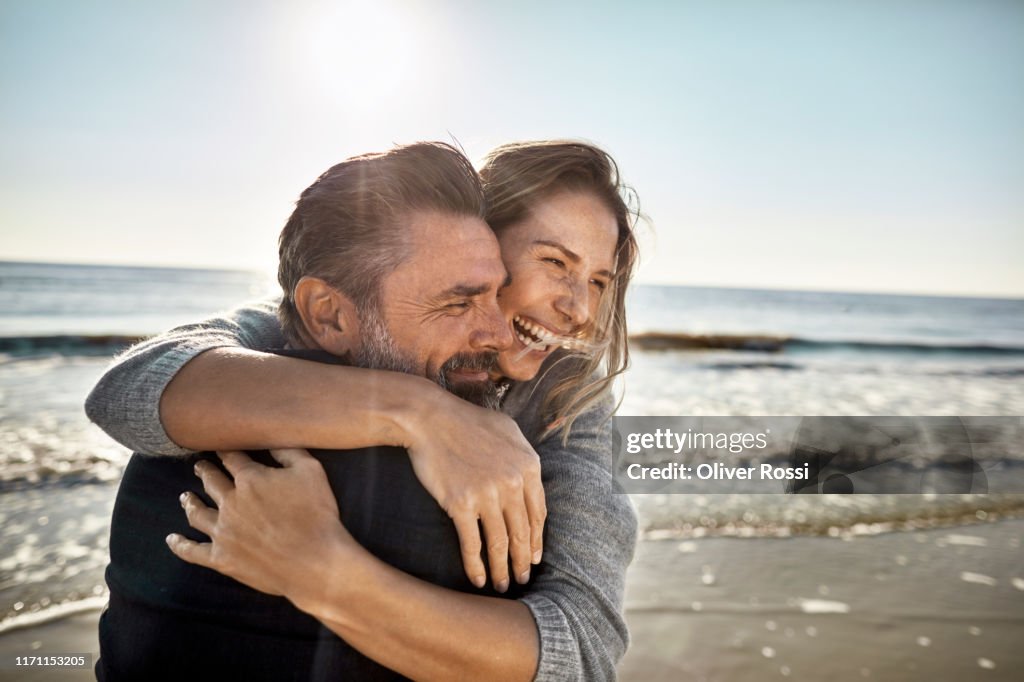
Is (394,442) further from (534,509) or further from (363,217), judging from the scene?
(363,217)

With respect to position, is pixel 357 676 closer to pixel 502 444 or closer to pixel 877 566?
pixel 502 444

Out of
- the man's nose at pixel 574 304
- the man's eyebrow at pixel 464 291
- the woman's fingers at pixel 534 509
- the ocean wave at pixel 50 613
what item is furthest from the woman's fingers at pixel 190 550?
the ocean wave at pixel 50 613

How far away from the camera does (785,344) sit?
23750 millimetres

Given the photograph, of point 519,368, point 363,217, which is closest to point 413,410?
point 363,217

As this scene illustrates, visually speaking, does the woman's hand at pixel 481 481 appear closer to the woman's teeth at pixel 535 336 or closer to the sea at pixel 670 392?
the woman's teeth at pixel 535 336

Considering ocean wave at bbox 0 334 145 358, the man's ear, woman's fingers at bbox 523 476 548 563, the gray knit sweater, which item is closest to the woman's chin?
the gray knit sweater

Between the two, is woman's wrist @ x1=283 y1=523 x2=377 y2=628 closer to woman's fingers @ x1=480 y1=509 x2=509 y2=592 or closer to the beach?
woman's fingers @ x1=480 y1=509 x2=509 y2=592

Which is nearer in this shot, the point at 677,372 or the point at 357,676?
the point at 357,676

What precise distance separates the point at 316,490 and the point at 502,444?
0.46 metres

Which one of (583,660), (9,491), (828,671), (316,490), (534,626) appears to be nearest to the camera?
(316,490)

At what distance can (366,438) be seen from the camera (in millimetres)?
1494

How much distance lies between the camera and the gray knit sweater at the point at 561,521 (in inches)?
63.1

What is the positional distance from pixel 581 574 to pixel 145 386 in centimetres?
119

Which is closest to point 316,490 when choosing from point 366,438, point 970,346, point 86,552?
point 366,438
